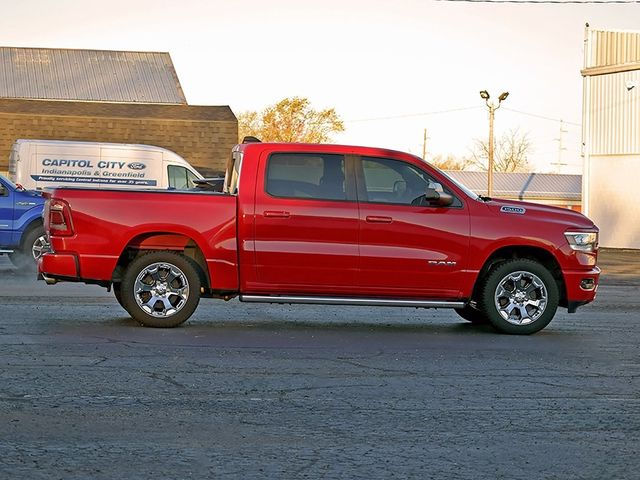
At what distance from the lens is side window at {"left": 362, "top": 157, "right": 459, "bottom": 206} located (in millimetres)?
12258

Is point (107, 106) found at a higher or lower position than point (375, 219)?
higher

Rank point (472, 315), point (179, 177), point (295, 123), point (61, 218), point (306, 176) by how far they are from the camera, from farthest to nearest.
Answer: point (295, 123)
point (179, 177)
point (472, 315)
point (306, 176)
point (61, 218)

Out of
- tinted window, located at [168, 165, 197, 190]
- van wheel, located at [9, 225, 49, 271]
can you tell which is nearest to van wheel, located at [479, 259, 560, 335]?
van wheel, located at [9, 225, 49, 271]

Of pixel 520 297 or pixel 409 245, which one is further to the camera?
pixel 520 297

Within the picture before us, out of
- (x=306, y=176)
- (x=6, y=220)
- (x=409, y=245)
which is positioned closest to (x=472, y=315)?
(x=409, y=245)

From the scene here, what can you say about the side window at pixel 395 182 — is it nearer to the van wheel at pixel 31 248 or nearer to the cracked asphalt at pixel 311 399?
the cracked asphalt at pixel 311 399

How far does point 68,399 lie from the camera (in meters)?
7.77

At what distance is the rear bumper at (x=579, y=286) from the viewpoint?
12461 mm

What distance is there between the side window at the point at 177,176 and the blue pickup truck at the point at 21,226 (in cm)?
769

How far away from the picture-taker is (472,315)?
13453 millimetres

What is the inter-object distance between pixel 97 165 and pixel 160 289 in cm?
1696

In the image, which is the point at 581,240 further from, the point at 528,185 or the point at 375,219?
the point at 528,185

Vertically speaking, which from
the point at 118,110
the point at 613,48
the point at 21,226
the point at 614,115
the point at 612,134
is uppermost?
the point at 613,48

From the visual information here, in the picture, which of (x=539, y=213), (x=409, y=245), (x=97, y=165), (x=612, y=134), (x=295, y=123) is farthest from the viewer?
(x=295, y=123)
